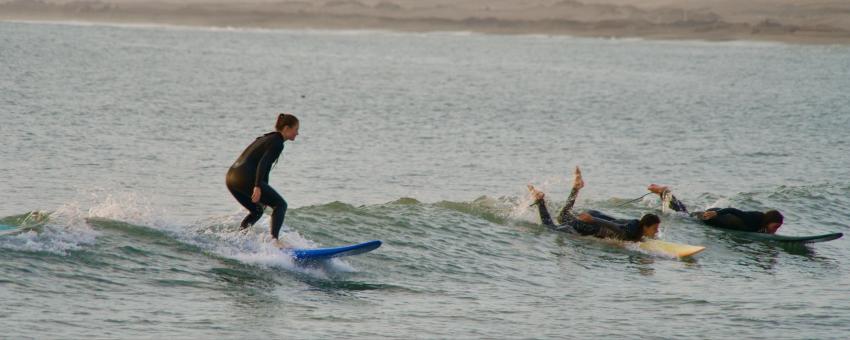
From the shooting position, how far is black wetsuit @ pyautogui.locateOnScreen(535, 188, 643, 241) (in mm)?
20078

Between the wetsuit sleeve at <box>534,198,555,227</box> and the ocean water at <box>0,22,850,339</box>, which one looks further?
the wetsuit sleeve at <box>534,198,555,227</box>

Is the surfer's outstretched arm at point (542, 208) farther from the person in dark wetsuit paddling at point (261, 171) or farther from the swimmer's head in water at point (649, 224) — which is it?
the person in dark wetsuit paddling at point (261, 171)

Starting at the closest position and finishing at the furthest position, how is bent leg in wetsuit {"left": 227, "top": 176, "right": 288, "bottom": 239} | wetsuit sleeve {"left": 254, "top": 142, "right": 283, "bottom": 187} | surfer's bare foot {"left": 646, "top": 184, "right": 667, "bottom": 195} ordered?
1. wetsuit sleeve {"left": 254, "top": 142, "right": 283, "bottom": 187}
2. bent leg in wetsuit {"left": 227, "top": 176, "right": 288, "bottom": 239}
3. surfer's bare foot {"left": 646, "top": 184, "right": 667, "bottom": 195}

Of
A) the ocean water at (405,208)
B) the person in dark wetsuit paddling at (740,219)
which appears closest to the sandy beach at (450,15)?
the ocean water at (405,208)

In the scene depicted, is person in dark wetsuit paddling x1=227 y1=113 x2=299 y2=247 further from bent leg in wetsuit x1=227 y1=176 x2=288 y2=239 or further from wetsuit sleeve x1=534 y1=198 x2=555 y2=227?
wetsuit sleeve x1=534 y1=198 x2=555 y2=227

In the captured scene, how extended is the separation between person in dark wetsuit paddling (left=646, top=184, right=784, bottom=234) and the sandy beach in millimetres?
113531

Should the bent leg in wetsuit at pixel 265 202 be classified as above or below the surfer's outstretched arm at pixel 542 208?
above

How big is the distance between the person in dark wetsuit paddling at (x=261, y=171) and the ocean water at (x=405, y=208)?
2.87ft

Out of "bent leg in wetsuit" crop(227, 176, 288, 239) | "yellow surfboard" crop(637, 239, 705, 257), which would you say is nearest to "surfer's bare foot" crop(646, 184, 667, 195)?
"yellow surfboard" crop(637, 239, 705, 257)

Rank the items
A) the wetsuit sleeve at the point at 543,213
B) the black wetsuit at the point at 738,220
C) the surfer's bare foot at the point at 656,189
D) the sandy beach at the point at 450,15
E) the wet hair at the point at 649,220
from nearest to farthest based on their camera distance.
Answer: the wet hair at the point at 649,220, the wetsuit sleeve at the point at 543,213, the black wetsuit at the point at 738,220, the surfer's bare foot at the point at 656,189, the sandy beach at the point at 450,15

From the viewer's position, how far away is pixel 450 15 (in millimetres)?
151000

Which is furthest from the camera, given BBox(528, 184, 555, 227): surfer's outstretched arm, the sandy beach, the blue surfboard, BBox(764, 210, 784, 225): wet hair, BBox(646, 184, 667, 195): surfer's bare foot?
the sandy beach

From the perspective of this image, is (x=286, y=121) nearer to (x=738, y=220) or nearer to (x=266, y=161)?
(x=266, y=161)

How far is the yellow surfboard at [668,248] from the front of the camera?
1970 centimetres
